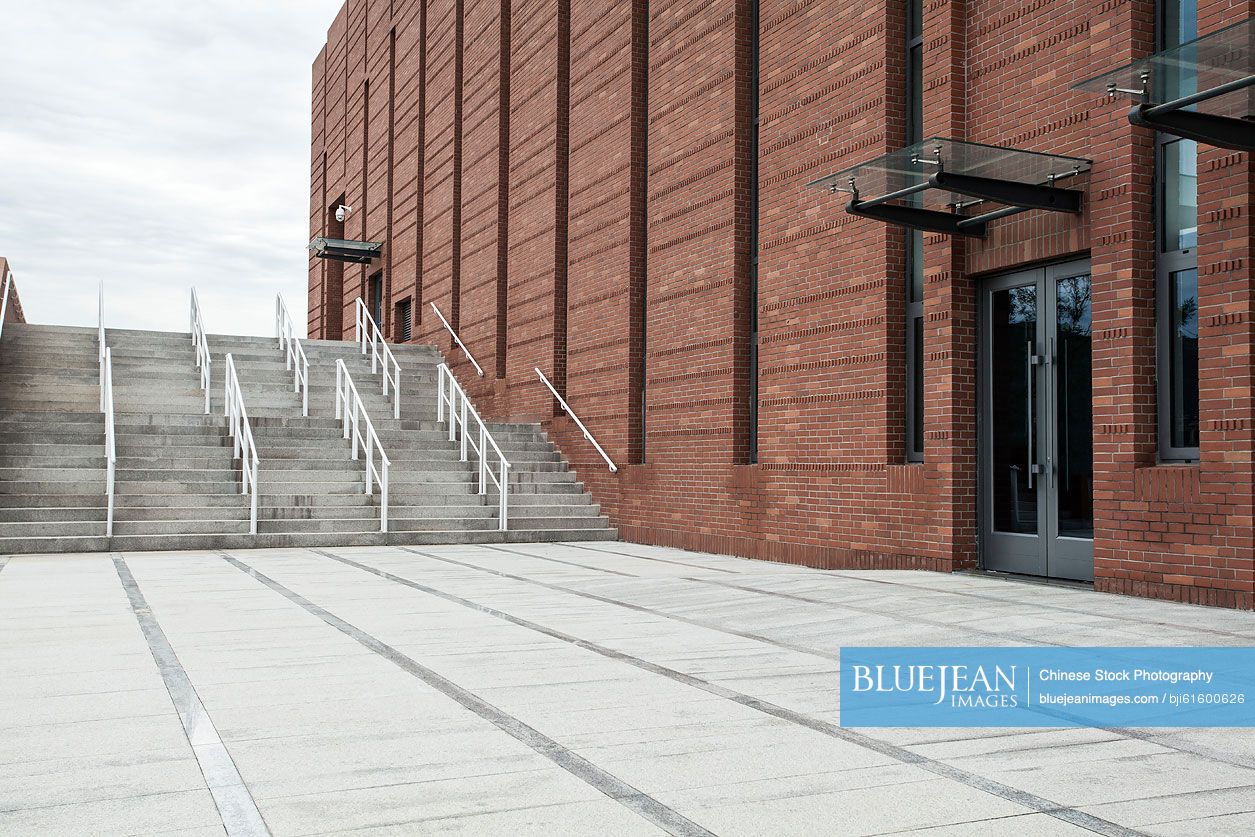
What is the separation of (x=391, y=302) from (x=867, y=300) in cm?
1709

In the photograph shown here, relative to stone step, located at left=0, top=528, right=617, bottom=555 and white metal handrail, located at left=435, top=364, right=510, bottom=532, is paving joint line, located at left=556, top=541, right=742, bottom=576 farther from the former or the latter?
white metal handrail, located at left=435, top=364, right=510, bottom=532

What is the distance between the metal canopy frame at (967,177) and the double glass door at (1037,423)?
678 millimetres

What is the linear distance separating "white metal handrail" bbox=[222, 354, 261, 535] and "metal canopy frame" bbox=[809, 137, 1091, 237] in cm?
734

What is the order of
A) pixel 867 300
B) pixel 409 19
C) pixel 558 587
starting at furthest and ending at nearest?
pixel 409 19
pixel 867 300
pixel 558 587

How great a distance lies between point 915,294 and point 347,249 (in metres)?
19.9

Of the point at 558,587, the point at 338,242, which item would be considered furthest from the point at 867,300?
the point at 338,242

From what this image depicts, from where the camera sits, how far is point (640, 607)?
311 inches

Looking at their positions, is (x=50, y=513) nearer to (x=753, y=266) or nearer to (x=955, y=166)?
(x=753, y=266)

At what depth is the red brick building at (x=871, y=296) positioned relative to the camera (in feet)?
26.2

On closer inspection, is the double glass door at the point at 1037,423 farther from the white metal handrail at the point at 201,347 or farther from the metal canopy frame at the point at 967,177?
the white metal handrail at the point at 201,347

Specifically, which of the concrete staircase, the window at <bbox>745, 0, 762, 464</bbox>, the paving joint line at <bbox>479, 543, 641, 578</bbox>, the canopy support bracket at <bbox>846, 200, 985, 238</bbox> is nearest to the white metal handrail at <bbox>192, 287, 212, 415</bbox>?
the concrete staircase

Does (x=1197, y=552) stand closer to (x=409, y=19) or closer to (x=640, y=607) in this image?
(x=640, y=607)

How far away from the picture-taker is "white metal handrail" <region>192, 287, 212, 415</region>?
1669cm

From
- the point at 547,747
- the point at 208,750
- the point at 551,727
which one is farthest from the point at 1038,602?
the point at 208,750
